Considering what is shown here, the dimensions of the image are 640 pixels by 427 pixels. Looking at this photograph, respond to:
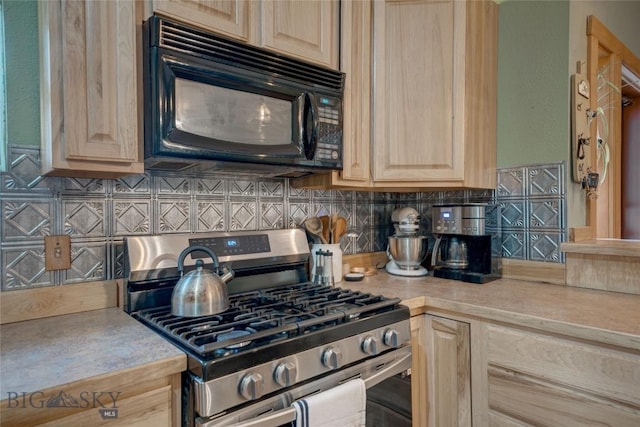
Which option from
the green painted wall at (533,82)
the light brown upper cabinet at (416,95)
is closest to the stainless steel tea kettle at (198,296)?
the light brown upper cabinet at (416,95)

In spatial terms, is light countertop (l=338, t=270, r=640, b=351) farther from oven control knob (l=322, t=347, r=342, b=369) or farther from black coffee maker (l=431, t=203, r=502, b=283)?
oven control knob (l=322, t=347, r=342, b=369)

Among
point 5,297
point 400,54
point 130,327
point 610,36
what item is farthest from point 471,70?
point 5,297

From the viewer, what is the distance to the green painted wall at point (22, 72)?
120 centimetres

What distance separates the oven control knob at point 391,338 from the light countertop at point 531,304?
0.53 ft

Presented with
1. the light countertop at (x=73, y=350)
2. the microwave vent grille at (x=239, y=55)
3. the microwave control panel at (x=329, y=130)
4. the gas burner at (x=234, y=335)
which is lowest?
the light countertop at (x=73, y=350)

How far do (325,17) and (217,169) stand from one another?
0.78m

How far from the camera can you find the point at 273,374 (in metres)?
0.98

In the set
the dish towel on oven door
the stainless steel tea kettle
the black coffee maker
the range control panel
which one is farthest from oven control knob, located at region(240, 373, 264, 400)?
the black coffee maker

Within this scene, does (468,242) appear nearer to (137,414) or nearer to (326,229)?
(326,229)

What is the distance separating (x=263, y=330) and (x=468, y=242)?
1.24 m

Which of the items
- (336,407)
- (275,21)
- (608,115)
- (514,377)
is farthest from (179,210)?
(608,115)

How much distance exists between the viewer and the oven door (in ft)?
3.00

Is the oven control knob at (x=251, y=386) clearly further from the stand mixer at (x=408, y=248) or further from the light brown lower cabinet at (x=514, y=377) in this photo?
the stand mixer at (x=408, y=248)

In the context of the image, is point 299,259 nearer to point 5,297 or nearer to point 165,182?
point 165,182
